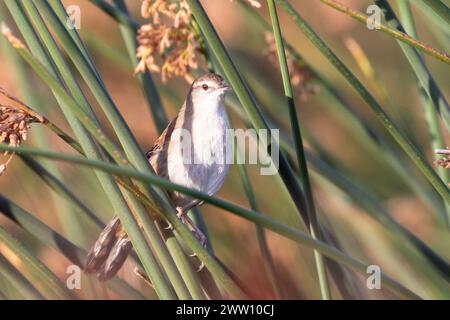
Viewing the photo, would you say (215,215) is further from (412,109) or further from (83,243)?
(412,109)

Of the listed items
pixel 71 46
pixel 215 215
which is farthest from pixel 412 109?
pixel 71 46

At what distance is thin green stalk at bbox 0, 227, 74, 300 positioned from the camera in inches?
89.0

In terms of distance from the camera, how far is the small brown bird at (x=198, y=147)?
312 cm

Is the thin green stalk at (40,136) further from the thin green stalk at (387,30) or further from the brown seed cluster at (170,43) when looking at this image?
the thin green stalk at (387,30)

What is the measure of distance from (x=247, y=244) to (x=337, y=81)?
5.81 ft

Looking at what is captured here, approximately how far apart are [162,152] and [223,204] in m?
1.45

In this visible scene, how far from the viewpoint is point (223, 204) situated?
74.2 inches

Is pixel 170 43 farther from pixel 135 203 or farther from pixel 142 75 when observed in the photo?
pixel 135 203

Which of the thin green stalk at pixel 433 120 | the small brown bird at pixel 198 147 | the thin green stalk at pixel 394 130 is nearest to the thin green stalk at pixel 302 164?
the thin green stalk at pixel 394 130

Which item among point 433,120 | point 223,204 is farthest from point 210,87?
point 223,204

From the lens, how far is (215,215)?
4.12 m
